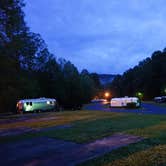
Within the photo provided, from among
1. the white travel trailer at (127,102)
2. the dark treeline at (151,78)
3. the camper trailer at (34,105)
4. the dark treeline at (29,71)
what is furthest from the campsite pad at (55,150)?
the dark treeline at (151,78)

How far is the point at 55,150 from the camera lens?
34.1 feet

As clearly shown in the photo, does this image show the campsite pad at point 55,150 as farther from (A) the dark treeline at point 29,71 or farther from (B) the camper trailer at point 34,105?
(B) the camper trailer at point 34,105

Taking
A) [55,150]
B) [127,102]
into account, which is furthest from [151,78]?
[55,150]

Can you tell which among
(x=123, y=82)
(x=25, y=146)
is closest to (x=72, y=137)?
(x=25, y=146)

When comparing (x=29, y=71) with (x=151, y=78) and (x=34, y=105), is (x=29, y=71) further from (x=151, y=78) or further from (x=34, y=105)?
(x=151, y=78)

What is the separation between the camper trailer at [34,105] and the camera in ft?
181

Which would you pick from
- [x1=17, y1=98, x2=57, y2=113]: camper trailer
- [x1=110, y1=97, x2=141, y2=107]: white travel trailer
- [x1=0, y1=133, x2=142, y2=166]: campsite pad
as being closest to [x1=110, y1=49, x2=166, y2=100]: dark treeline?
[x1=110, y1=97, x2=141, y2=107]: white travel trailer

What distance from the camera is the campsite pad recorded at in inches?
354

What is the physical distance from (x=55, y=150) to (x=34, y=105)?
4594 centimetres

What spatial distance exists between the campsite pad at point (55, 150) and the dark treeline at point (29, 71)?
39.9 feet

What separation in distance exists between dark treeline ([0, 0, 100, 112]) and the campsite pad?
12.2 metres

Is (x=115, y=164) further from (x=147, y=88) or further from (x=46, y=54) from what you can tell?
(x=147, y=88)

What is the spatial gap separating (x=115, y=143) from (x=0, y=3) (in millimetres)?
13777

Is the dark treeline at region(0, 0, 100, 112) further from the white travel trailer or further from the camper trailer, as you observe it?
the white travel trailer
